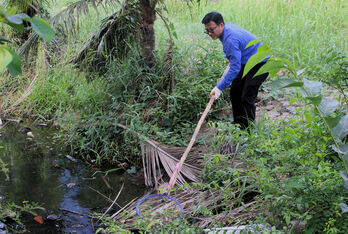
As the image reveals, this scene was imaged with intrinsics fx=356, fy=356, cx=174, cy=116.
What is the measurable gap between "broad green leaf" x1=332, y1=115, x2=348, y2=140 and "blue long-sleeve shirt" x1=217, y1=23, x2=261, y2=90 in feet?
5.24

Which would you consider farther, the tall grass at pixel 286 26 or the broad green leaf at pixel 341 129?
the tall grass at pixel 286 26

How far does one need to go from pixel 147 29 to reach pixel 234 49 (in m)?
1.61

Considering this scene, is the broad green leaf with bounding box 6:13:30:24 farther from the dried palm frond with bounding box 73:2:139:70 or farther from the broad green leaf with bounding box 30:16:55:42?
the dried palm frond with bounding box 73:2:139:70

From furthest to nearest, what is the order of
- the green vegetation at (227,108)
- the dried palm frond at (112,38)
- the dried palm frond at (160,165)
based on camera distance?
1. the dried palm frond at (112,38)
2. the dried palm frond at (160,165)
3. the green vegetation at (227,108)

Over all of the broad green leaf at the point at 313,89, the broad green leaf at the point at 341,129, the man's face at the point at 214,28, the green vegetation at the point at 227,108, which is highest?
the man's face at the point at 214,28

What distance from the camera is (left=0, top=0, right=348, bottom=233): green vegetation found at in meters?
2.04

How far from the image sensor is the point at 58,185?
3768 mm

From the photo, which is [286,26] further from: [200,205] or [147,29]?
[200,205]

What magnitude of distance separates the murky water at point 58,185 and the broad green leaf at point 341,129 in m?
2.04

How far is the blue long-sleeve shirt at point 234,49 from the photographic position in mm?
3457

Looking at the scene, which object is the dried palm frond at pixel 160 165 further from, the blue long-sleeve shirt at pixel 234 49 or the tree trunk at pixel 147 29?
the tree trunk at pixel 147 29

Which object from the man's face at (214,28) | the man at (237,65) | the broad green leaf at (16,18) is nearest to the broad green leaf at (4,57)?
the broad green leaf at (16,18)

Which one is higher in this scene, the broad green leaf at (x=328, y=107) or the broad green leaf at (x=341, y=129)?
the broad green leaf at (x=328, y=107)

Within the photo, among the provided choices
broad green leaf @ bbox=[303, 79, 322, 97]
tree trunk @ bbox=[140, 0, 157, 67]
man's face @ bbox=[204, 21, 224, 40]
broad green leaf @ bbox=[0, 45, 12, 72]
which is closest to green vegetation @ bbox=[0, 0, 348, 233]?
broad green leaf @ bbox=[303, 79, 322, 97]
